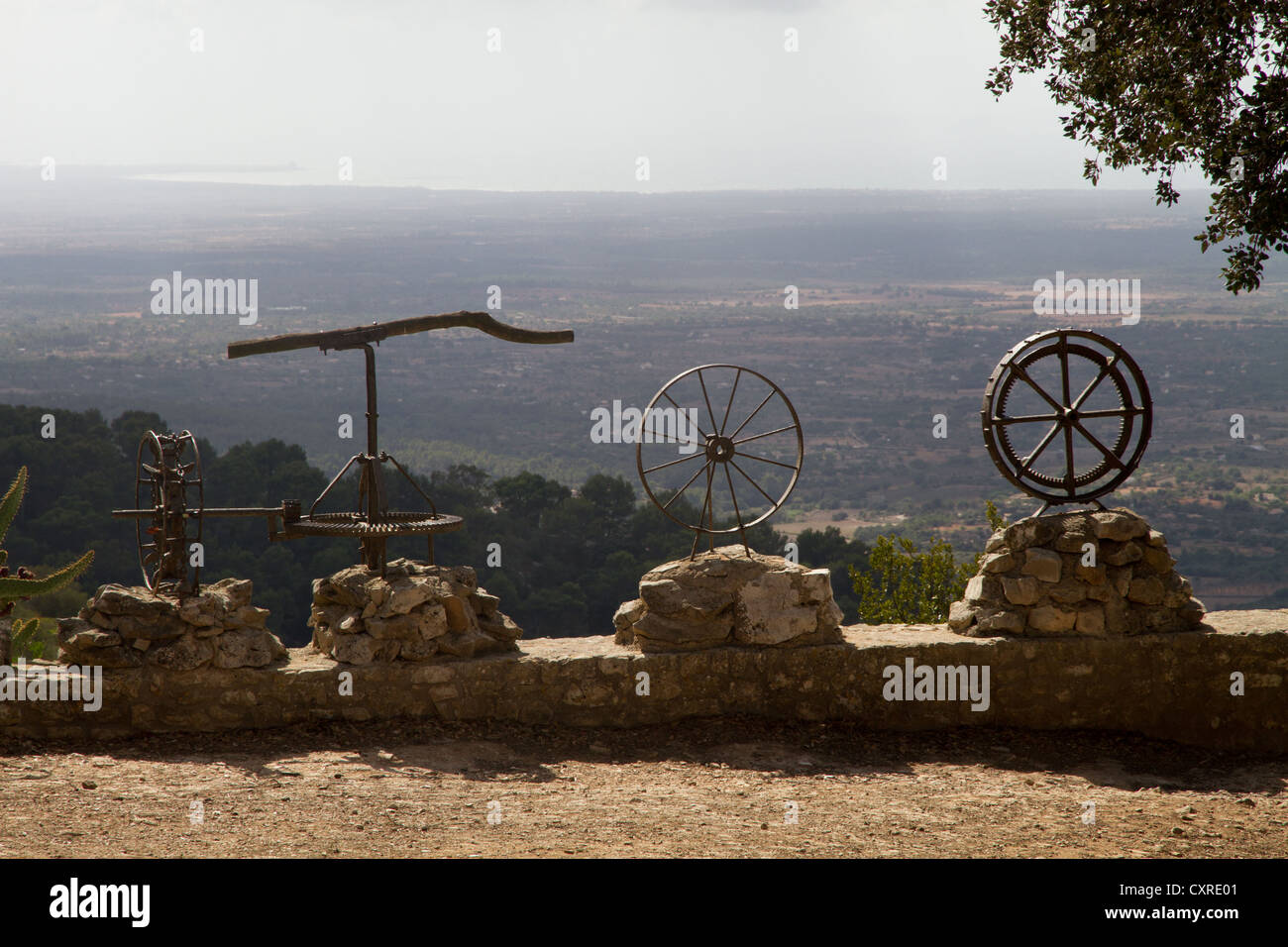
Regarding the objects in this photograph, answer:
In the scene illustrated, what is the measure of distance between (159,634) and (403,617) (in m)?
1.38

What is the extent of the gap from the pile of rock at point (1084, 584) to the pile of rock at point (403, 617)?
303cm

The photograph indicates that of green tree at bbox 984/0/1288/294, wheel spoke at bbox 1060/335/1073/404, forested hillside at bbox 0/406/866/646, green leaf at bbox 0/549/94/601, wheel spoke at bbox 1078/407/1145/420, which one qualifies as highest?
green tree at bbox 984/0/1288/294

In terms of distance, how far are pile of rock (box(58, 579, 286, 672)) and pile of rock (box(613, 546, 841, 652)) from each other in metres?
2.25

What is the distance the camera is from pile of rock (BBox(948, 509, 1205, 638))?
275 inches

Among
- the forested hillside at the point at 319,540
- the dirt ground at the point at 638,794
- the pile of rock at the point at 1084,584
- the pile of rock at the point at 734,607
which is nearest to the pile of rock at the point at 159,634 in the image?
the dirt ground at the point at 638,794

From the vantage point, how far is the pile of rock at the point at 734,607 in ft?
22.8

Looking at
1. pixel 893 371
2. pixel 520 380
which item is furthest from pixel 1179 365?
pixel 520 380

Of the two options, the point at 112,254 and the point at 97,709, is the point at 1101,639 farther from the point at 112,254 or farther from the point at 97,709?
the point at 112,254

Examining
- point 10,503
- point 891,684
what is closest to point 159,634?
point 10,503

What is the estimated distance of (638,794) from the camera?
579cm

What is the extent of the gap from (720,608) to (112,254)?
9776 cm

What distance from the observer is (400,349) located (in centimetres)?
6581

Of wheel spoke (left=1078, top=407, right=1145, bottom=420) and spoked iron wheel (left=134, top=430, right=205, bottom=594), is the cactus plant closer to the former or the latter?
spoked iron wheel (left=134, top=430, right=205, bottom=594)

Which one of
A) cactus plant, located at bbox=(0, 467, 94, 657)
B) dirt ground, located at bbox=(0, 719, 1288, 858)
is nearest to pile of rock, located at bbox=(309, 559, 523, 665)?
dirt ground, located at bbox=(0, 719, 1288, 858)
